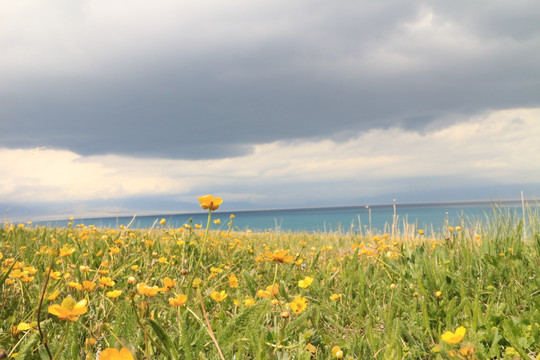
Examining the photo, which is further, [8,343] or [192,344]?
[8,343]

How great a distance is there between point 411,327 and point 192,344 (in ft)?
5.01

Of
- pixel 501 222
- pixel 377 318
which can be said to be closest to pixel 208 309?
pixel 377 318

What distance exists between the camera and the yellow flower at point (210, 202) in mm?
1891

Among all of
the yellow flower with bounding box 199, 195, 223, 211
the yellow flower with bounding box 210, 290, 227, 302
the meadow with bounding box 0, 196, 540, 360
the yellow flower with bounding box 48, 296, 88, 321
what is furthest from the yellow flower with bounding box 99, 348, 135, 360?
the yellow flower with bounding box 210, 290, 227, 302

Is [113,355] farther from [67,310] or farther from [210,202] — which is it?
[210,202]

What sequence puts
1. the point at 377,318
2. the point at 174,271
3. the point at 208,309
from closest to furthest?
the point at 377,318, the point at 208,309, the point at 174,271

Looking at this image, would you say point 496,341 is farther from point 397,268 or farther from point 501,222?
point 501,222

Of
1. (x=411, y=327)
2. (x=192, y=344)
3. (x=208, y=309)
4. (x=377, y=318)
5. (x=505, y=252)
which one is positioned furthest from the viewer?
(x=505, y=252)

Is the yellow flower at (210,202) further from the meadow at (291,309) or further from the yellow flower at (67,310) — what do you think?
the yellow flower at (67,310)

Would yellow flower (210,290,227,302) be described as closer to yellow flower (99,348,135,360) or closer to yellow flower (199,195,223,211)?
yellow flower (199,195,223,211)

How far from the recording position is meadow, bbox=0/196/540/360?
6.70 feet

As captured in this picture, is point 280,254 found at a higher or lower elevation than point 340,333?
higher

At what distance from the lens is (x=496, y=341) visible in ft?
7.86

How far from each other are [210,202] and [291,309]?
4.57 ft
